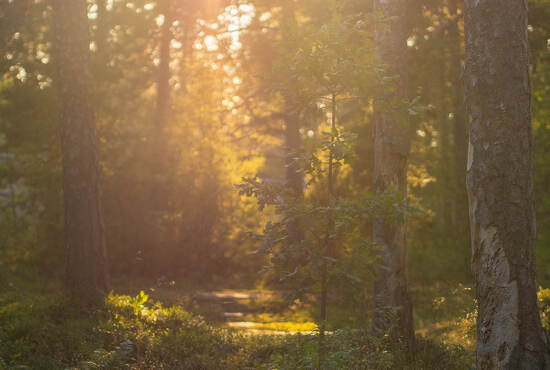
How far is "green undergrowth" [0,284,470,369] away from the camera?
593 centimetres

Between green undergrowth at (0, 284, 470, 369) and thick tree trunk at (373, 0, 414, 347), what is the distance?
0.64 m

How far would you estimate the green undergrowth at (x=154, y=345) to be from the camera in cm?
593

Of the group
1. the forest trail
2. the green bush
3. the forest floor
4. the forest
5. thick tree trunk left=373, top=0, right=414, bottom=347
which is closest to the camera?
the forest

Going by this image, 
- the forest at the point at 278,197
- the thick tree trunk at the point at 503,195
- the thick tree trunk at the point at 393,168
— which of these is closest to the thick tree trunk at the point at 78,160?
the forest at the point at 278,197

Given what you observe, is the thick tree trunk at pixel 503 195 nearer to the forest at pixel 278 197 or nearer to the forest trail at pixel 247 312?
the forest at pixel 278 197

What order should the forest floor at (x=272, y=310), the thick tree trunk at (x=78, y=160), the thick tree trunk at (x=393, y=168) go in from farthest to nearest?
the forest floor at (x=272, y=310)
the thick tree trunk at (x=78, y=160)
the thick tree trunk at (x=393, y=168)

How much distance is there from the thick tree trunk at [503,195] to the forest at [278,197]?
18 millimetres

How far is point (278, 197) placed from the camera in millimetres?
6074

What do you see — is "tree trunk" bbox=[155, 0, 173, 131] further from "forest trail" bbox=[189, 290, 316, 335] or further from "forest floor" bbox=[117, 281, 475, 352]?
"forest trail" bbox=[189, 290, 316, 335]

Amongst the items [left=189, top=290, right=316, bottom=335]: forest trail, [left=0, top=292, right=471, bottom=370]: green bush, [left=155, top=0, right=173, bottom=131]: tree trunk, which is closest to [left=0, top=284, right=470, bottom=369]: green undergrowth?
[left=0, top=292, right=471, bottom=370]: green bush

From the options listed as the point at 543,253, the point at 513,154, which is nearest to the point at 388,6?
the point at 513,154

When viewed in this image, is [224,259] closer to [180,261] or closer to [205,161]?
[180,261]

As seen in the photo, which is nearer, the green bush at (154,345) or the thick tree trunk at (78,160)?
the green bush at (154,345)

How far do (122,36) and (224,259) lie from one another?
10.9 metres
